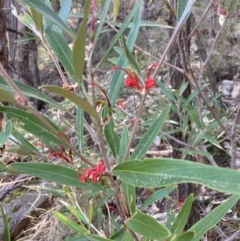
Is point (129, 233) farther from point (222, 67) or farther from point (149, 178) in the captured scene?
point (222, 67)

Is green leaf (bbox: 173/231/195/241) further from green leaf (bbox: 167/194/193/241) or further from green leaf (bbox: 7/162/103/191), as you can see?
green leaf (bbox: 7/162/103/191)

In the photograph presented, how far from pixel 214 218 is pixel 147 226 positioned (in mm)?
257

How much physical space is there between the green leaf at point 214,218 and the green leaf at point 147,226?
230 mm

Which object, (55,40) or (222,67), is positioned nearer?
(55,40)

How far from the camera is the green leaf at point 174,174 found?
Answer: 42cm

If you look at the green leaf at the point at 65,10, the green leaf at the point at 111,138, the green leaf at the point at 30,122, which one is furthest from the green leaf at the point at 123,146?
the green leaf at the point at 65,10

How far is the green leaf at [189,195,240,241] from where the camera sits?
30.9 inches

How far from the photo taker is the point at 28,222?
1.98 meters

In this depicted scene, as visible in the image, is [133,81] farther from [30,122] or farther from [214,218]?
[214,218]

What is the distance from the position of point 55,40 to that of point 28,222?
151cm

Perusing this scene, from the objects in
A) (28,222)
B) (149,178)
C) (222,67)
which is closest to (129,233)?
(149,178)

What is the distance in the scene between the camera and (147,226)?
1.90 feet

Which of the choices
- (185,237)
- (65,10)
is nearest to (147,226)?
(185,237)

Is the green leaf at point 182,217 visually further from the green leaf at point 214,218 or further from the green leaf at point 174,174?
the green leaf at point 174,174
